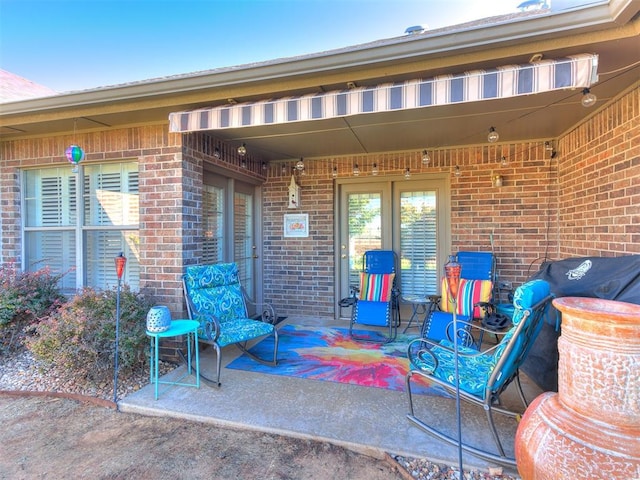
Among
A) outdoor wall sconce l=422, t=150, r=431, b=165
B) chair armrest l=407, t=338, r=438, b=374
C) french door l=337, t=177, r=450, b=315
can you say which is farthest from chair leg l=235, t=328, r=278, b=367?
outdoor wall sconce l=422, t=150, r=431, b=165

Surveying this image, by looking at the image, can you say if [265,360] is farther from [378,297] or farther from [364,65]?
[364,65]

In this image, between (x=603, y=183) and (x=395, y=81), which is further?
(x=603, y=183)

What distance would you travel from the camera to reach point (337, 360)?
338cm

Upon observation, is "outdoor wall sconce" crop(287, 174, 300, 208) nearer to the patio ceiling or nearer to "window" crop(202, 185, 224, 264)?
the patio ceiling

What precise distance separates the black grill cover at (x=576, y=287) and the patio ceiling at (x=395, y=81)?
133cm

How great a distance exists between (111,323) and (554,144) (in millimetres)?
5076

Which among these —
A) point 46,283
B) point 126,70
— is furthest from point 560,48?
point 126,70

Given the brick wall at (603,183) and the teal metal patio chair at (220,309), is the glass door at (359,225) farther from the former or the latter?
the brick wall at (603,183)

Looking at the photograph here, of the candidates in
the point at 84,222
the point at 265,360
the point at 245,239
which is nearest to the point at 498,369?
the point at 265,360

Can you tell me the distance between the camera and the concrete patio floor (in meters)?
2.02

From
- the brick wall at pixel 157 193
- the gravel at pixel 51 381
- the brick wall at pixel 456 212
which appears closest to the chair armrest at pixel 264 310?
the brick wall at pixel 157 193

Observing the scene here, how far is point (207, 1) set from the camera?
5.69 m

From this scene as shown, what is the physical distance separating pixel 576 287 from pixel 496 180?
2066mm

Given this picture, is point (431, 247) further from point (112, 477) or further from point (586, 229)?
point (112, 477)
